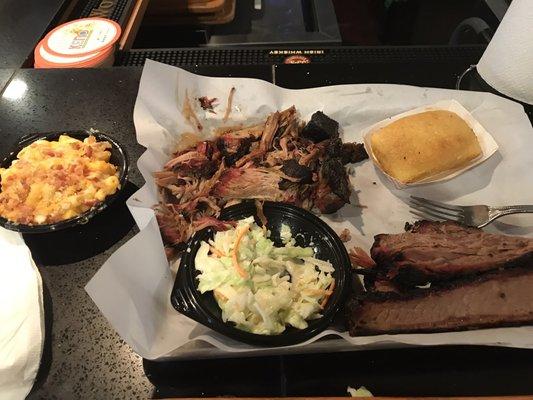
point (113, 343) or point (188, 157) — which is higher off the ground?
point (188, 157)

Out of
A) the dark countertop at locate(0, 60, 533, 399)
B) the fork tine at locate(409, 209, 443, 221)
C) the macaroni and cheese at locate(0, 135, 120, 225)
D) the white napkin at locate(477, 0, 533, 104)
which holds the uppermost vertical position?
the white napkin at locate(477, 0, 533, 104)

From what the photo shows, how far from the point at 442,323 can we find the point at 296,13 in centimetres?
306

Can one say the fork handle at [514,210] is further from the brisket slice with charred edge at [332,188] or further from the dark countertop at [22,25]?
the dark countertop at [22,25]


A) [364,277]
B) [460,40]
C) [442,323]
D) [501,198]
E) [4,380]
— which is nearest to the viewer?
[4,380]

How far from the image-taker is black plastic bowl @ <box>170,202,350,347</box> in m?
1.39

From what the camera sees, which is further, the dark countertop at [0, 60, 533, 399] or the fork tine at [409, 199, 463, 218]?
the fork tine at [409, 199, 463, 218]

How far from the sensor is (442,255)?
1.58 meters

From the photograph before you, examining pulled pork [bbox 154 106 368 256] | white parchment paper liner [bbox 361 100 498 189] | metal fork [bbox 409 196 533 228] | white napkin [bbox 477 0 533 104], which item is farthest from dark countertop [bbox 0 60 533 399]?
white napkin [bbox 477 0 533 104]

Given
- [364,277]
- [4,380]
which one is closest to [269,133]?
[364,277]

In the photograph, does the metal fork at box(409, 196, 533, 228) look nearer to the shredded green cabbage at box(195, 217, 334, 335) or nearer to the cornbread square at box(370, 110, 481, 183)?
the cornbread square at box(370, 110, 481, 183)

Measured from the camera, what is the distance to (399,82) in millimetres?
2504

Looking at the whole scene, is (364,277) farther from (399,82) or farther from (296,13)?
(296,13)

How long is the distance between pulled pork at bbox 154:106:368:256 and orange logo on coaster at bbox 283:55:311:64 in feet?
1.77

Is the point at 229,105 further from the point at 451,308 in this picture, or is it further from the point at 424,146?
the point at 451,308
